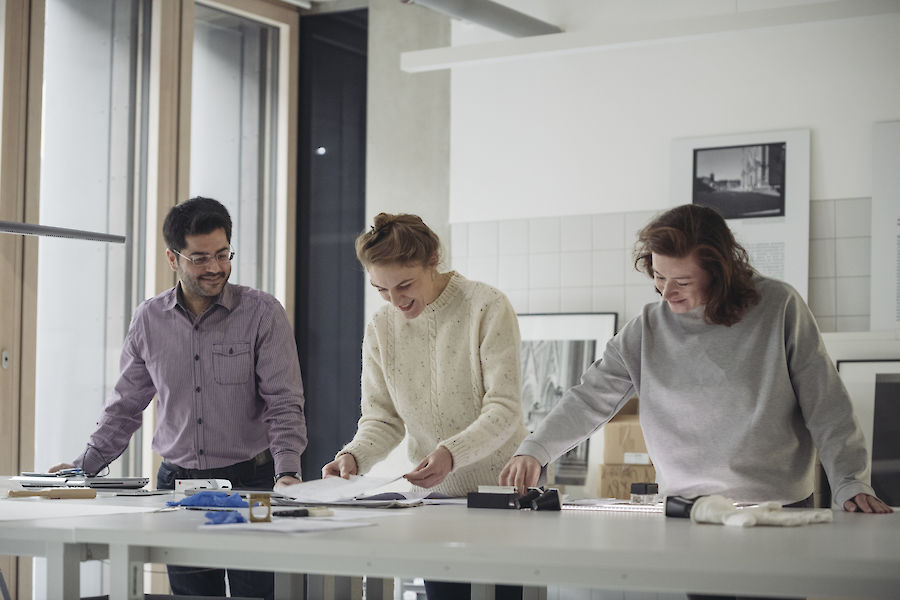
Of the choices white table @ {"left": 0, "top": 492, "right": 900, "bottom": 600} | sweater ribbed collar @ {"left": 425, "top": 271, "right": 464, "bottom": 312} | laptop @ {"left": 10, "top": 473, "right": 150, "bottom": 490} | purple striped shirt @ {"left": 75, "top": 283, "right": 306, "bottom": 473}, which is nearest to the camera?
white table @ {"left": 0, "top": 492, "right": 900, "bottom": 600}

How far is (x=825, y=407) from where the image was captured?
2.33 m

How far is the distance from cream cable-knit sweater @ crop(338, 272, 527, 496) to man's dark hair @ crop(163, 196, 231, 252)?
0.64 meters

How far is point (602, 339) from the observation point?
546cm

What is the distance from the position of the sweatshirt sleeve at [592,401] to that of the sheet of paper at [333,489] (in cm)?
36

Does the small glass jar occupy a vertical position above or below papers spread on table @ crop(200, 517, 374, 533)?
below

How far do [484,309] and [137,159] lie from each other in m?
3.33

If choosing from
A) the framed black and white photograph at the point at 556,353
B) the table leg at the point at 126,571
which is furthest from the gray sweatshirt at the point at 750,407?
the framed black and white photograph at the point at 556,353

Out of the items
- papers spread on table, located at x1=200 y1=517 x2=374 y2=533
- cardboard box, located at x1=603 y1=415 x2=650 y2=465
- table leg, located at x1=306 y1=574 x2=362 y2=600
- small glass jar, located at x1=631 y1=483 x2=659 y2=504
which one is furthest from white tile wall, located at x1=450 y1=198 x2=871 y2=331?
papers spread on table, located at x1=200 y1=517 x2=374 y2=533

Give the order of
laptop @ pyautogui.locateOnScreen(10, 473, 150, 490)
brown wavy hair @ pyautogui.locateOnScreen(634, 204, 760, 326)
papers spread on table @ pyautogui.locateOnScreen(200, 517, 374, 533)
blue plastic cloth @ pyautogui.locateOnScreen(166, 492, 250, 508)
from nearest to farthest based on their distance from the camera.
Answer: papers spread on table @ pyautogui.locateOnScreen(200, 517, 374, 533), blue plastic cloth @ pyautogui.locateOnScreen(166, 492, 250, 508), brown wavy hair @ pyautogui.locateOnScreen(634, 204, 760, 326), laptop @ pyautogui.locateOnScreen(10, 473, 150, 490)

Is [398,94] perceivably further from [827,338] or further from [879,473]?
[879,473]

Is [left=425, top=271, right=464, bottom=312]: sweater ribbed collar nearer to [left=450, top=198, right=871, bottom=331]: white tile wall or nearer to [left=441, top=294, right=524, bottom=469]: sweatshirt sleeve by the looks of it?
[left=441, top=294, right=524, bottom=469]: sweatshirt sleeve

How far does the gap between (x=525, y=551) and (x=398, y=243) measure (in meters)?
1.32

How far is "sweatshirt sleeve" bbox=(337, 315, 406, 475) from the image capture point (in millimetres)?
2887

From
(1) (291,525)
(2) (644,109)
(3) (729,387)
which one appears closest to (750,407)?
(3) (729,387)
